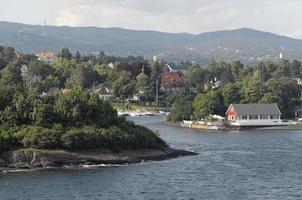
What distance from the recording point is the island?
→ 47469 millimetres

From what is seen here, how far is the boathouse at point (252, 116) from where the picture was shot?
83312 millimetres

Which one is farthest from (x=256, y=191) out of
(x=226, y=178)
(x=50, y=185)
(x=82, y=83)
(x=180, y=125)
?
(x=82, y=83)

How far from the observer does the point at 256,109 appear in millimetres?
84125

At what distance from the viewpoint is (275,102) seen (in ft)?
294

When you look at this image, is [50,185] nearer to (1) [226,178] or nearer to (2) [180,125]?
(1) [226,178]

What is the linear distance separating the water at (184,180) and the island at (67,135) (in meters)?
2.21

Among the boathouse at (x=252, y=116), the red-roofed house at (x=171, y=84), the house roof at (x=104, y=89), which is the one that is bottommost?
the boathouse at (x=252, y=116)

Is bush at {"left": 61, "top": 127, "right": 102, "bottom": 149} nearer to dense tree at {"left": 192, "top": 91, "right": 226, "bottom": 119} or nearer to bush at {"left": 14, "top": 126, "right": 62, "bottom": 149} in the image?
bush at {"left": 14, "top": 126, "right": 62, "bottom": 149}

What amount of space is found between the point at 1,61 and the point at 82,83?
57.3ft

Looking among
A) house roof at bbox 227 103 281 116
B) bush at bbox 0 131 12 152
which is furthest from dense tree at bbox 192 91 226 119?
bush at bbox 0 131 12 152

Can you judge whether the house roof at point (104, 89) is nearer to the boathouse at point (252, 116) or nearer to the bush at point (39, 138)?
the boathouse at point (252, 116)

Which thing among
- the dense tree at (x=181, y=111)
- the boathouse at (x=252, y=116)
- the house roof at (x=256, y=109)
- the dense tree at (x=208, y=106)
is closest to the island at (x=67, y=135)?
the boathouse at (x=252, y=116)

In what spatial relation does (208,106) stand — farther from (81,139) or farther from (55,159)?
(55,159)

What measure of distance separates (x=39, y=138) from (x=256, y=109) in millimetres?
41297
